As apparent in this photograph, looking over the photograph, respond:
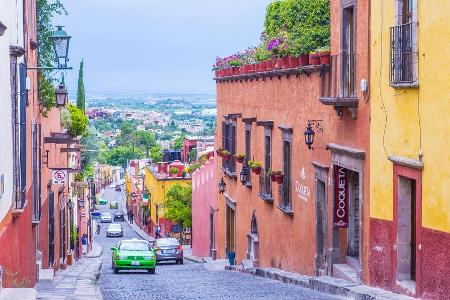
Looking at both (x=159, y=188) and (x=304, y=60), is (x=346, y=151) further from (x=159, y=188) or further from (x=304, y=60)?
(x=159, y=188)

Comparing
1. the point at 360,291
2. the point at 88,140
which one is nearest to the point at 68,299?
the point at 360,291

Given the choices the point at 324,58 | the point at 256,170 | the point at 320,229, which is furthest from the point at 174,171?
the point at 324,58

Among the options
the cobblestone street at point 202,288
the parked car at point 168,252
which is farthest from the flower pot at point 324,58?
the parked car at point 168,252

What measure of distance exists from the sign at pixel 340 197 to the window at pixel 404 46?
4513mm

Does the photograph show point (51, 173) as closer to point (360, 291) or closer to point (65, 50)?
point (65, 50)

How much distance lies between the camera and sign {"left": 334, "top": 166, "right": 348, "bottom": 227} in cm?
1955

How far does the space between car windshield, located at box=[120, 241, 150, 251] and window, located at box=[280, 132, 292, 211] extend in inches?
310

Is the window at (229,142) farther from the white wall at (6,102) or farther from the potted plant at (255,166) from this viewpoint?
the white wall at (6,102)

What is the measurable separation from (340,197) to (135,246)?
43.0ft

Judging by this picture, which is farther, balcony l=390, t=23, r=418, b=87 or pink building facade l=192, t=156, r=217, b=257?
pink building facade l=192, t=156, r=217, b=257

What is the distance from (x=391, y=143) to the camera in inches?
620

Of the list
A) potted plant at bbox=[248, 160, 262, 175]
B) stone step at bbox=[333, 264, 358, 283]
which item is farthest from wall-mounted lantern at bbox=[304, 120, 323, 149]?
potted plant at bbox=[248, 160, 262, 175]

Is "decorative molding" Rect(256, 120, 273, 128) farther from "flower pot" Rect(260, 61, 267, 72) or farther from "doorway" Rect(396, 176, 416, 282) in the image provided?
"doorway" Rect(396, 176, 416, 282)

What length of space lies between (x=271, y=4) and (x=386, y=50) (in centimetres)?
1923
